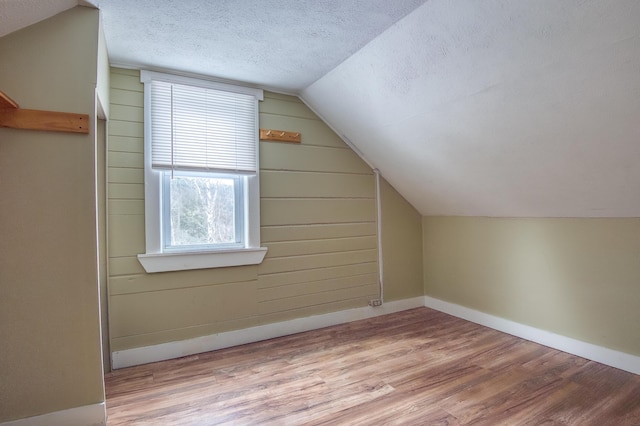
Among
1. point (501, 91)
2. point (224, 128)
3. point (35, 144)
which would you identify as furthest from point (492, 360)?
point (35, 144)

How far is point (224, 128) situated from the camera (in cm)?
280

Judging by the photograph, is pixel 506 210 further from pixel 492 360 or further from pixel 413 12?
pixel 413 12

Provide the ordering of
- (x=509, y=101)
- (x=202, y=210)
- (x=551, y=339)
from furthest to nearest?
(x=202, y=210) < (x=551, y=339) < (x=509, y=101)

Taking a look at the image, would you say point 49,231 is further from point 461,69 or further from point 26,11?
point 461,69

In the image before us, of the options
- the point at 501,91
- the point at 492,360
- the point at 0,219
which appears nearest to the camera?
the point at 0,219

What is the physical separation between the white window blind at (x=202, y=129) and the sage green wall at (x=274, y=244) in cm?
12

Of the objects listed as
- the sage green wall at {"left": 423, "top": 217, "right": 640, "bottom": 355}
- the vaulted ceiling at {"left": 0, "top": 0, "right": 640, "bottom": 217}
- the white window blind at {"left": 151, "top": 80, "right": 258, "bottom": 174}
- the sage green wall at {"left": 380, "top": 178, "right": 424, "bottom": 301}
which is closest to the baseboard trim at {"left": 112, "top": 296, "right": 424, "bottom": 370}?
the sage green wall at {"left": 380, "top": 178, "right": 424, "bottom": 301}

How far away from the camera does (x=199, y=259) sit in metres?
2.68

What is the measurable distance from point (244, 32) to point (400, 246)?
2679 mm

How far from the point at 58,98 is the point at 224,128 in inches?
47.4

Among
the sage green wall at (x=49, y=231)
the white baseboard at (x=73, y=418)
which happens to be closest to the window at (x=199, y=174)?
the sage green wall at (x=49, y=231)

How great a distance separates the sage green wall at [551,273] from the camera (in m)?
2.29

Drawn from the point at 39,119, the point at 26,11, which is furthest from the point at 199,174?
the point at 26,11

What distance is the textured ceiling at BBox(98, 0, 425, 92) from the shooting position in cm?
183
